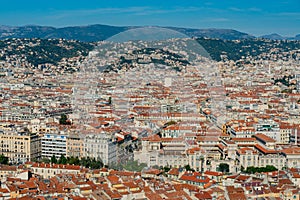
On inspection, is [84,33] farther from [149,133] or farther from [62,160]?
[62,160]

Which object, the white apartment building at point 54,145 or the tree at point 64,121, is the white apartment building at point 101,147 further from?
the tree at point 64,121

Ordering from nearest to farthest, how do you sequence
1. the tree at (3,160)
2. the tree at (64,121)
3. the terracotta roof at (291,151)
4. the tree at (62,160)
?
the tree at (62,160)
the terracotta roof at (291,151)
the tree at (3,160)
the tree at (64,121)

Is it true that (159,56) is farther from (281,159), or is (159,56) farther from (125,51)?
(281,159)

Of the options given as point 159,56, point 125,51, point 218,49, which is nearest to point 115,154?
point 125,51

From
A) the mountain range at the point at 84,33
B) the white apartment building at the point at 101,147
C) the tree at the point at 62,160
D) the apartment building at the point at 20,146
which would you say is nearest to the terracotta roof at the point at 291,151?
the white apartment building at the point at 101,147

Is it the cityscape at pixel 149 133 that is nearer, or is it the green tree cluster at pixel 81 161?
the cityscape at pixel 149 133

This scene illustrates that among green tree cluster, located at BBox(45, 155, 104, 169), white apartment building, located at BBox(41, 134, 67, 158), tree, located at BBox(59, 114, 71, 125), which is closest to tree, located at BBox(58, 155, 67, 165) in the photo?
green tree cluster, located at BBox(45, 155, 104, 169)

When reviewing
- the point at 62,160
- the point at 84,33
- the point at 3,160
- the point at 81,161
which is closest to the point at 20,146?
the point at 3,160
